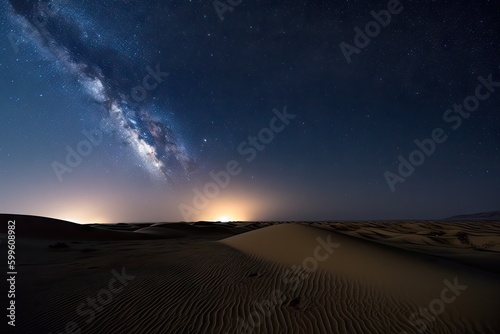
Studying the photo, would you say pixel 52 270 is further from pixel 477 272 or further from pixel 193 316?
pixel 477 272

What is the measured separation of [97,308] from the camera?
5480mm

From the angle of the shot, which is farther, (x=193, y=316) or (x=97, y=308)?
(x=97, y=308)

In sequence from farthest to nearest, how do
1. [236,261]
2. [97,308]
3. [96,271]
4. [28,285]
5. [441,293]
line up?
1. [236,261]
2. [96,271]
3. [28,285]
4. [441,293]
5. [97,308]

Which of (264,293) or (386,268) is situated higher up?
(386,268)

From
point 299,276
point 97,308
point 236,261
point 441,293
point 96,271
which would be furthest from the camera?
point 236,261

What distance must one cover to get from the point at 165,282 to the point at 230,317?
9.35 feet

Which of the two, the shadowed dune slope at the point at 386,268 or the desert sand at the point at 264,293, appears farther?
the shadowed dune slope at the point at 386,268

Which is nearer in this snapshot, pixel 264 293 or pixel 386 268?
pixel 264 293

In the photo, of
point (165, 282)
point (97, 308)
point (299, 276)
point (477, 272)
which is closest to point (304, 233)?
point (299, 276)

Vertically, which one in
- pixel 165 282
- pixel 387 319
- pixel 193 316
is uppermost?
pixel 165 282

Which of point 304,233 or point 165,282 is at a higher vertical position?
point 304,233

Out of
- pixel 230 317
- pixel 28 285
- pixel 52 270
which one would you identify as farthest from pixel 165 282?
pixel 52 270

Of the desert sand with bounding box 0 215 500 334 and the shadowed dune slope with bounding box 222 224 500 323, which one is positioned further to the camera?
the shadowed dune slope with bounding box 222 224 500 323

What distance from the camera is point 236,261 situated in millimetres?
9789
